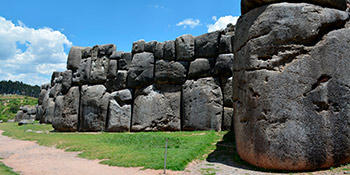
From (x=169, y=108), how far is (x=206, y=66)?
14.8 ft

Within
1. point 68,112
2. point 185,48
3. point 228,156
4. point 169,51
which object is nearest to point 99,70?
point 68,112

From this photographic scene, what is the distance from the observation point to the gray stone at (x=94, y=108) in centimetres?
2081

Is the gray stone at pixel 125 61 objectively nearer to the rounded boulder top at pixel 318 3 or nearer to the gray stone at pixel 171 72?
the gray stone at pixel 171 72

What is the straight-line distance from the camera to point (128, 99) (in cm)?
2033

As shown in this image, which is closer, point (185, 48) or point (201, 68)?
point (201, 68)

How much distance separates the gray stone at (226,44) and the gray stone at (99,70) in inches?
428

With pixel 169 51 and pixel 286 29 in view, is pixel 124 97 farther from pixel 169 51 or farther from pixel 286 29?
pixel 286 29

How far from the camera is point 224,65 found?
17.3m

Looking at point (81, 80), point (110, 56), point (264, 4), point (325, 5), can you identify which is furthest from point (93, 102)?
point (325, 5)

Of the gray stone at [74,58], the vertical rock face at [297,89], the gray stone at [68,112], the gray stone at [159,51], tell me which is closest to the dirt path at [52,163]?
the vertical rock face at [297,89]

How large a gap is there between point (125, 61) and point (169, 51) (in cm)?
446

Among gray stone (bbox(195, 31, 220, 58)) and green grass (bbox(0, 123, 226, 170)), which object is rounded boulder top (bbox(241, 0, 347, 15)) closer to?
green grass (bbox(0, 123, 226, 170))

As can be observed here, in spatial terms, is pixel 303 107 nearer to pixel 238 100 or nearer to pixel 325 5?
pixel 238 100

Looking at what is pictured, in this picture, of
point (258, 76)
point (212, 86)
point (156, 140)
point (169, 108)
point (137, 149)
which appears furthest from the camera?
point (169, 108)
